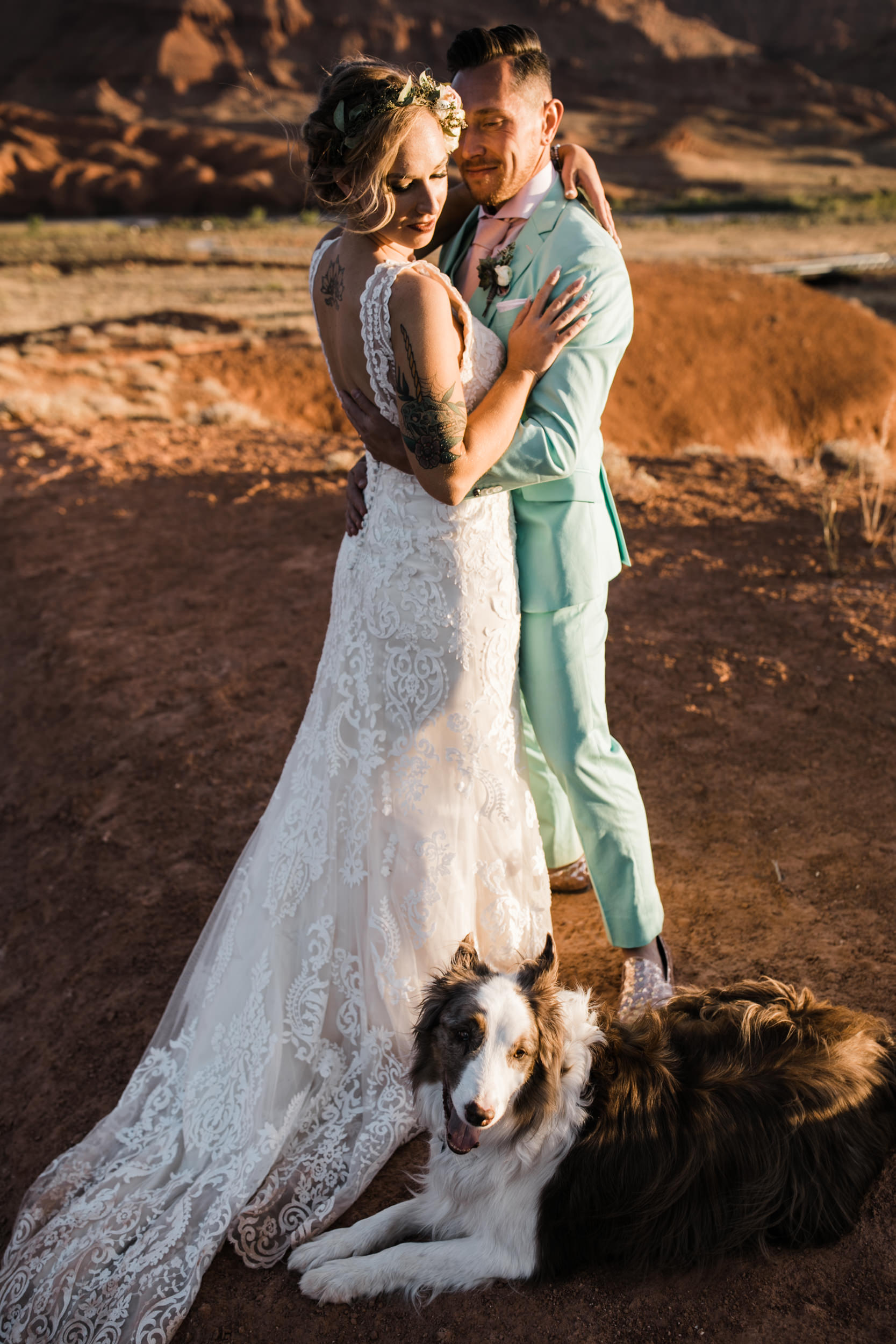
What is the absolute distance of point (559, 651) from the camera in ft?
8.66

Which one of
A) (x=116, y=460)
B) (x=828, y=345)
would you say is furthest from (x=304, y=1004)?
(x=828, y=345)

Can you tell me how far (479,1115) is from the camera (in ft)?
6.41

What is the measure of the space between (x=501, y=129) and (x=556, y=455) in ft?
2.82

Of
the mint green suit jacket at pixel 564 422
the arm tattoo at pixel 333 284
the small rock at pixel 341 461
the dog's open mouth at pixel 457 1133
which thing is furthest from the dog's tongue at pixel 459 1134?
the small rock at pixel 341 461

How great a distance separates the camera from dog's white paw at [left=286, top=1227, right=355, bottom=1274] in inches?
91.5

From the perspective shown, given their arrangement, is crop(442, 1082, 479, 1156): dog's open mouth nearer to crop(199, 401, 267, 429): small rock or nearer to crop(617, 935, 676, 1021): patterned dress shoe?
crop(617, 935, 676, 1021): patterned dress shoe

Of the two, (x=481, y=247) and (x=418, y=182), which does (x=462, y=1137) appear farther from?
(x=481, y=247)

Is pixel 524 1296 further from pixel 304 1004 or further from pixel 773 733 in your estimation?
pixel 773 733

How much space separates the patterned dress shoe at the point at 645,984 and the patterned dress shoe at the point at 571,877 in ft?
2.07

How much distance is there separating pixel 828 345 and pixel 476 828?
12.4 metres

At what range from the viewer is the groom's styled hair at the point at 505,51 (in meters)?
2.34

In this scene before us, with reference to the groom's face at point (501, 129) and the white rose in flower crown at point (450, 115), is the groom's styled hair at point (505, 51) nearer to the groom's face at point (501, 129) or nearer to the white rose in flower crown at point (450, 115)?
the groom's face at point (501, 129)

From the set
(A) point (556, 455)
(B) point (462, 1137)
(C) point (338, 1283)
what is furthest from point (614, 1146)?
(A) point (556, 455)

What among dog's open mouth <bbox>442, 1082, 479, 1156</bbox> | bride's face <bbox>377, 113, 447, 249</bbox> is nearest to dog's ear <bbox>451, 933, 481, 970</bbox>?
dog's open mouth <bbox>442, 1082, 479, 1156</bbox>
